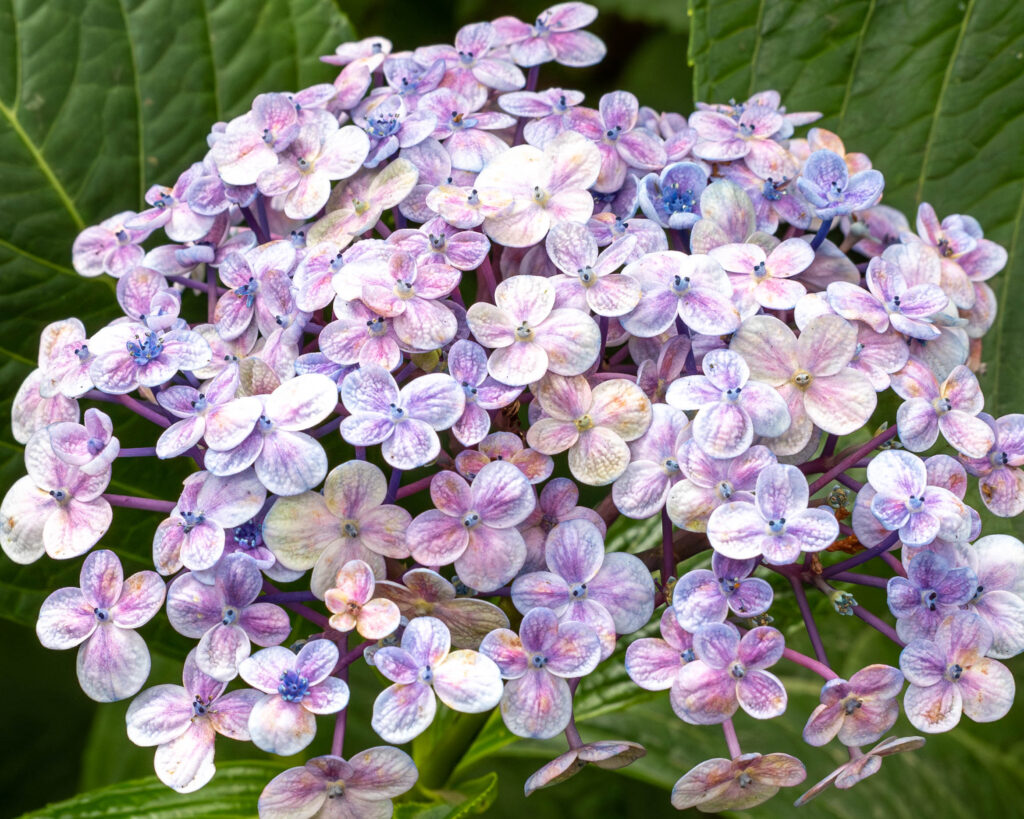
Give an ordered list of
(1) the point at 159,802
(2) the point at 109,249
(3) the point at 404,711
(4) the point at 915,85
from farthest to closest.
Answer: (4) the point at 915,85
(1) the point at 159,802
(2) the point at 109,249
(3) the point at 404,711

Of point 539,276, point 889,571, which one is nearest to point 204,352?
point 539,276

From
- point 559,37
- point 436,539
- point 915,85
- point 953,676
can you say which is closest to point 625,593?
point 436,539

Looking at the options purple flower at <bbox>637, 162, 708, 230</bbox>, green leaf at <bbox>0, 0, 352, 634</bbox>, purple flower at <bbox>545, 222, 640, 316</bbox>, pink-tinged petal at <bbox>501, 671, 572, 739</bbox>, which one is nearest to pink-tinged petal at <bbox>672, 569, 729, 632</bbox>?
pink-tinged petal at <bbox>501, 671, 572, 739</bbox>

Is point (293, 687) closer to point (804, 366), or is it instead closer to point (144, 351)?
point (144, 351)

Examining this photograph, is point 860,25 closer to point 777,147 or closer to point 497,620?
point 777,147

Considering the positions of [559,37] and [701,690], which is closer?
[701,690]
